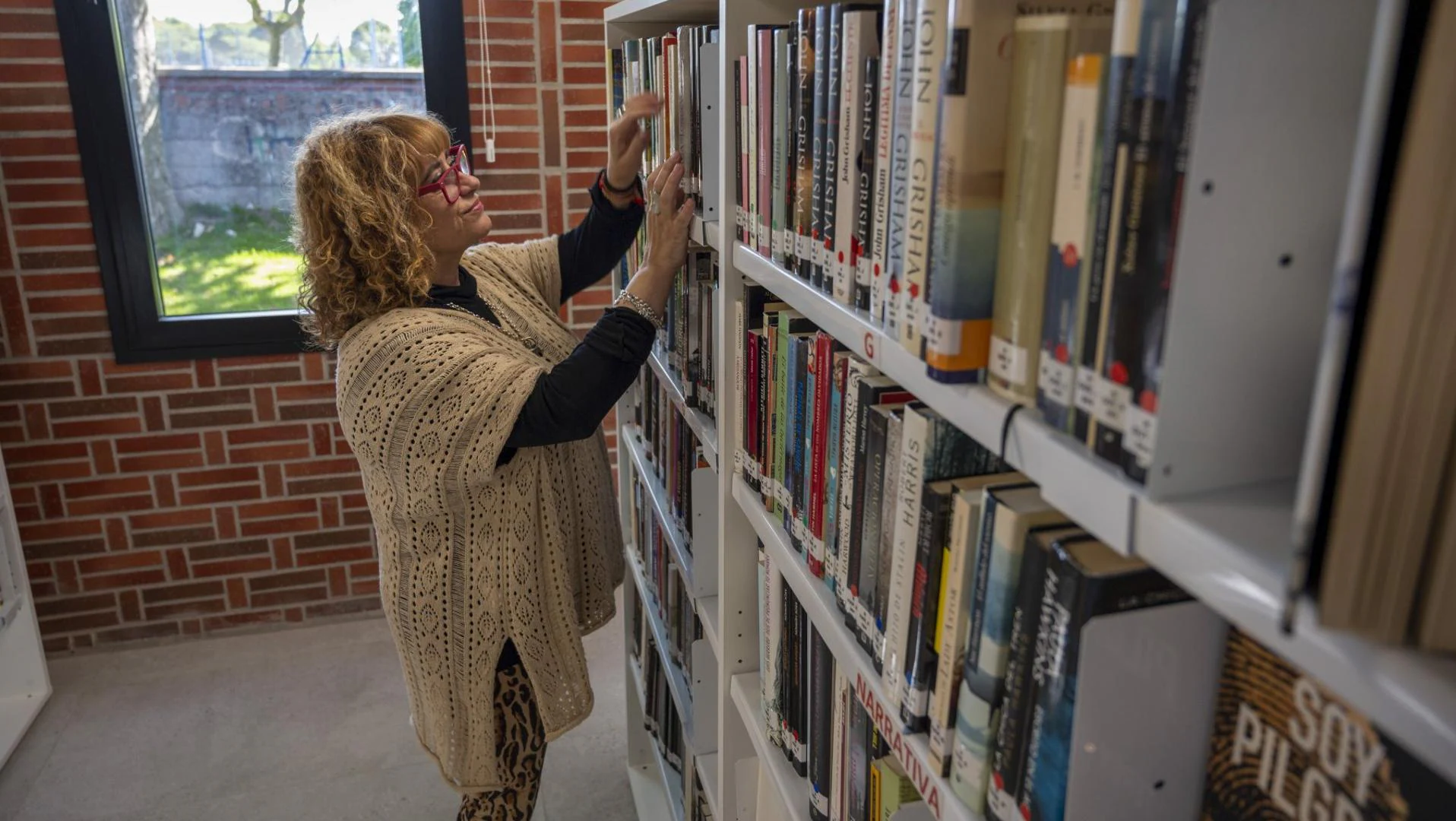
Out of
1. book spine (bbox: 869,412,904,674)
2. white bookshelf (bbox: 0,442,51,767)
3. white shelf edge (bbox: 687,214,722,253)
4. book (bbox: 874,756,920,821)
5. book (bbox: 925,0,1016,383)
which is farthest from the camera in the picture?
white bookshelf (bbox: 0,442,51,767)

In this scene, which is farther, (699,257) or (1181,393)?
(699,257)

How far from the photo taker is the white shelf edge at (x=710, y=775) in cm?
162

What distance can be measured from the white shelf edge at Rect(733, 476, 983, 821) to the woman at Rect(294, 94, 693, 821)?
374 mm

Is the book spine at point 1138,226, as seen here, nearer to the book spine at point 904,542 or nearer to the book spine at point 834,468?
the book spine at point 904,542

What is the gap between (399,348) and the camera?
1.40 metres

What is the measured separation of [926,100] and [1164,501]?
0.33m

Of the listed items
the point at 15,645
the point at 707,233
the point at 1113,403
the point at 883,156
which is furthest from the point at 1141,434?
the point at 15,645

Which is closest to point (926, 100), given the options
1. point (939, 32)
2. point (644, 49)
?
point (939, 32)

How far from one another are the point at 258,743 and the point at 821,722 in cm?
202

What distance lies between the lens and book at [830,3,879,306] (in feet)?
2.64

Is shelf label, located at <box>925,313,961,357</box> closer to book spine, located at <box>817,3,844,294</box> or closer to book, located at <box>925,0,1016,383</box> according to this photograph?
book, located at <box>925,0,1016,383</box>

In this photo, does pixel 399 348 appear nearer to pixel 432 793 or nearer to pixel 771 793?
pixel 771 793

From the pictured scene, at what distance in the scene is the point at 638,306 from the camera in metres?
1.44

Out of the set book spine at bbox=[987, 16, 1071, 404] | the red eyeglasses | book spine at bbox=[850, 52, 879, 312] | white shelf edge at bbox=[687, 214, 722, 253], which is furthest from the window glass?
book spine at bbox=[987, 16, 1071, 404]
